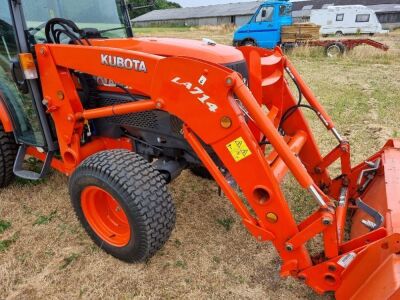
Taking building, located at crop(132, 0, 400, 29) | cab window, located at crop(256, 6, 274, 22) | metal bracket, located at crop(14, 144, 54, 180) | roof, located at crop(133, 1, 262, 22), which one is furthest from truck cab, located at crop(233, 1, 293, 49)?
roof, located at crop(133, 1, 262, 22)

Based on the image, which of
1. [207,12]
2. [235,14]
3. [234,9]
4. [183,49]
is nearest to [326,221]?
[183,49]

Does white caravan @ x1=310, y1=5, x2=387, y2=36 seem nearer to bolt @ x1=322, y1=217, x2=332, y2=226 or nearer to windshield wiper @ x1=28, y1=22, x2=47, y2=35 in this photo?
windshield wiper @ x1=28, y1=22, x2=47, y2=35

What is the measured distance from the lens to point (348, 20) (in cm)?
2327

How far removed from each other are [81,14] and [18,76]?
81cm

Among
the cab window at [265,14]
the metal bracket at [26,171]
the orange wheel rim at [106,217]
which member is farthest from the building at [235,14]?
the orange wheel rim at [106,217]

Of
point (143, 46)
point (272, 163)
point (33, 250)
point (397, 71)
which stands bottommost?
point (397, 71)

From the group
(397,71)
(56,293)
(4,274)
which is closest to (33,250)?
(4,274)

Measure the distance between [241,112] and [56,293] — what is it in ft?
5.72

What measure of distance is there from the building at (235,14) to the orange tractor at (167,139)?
112 ft

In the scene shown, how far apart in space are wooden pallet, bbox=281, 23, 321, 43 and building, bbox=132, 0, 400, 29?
20.7 m

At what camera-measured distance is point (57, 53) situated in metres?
2.62

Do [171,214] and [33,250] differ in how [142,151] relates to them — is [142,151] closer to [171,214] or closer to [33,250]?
[171,214]

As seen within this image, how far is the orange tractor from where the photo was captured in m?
2.06

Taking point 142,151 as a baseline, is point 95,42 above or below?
above
